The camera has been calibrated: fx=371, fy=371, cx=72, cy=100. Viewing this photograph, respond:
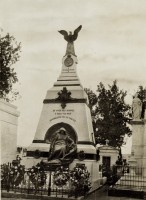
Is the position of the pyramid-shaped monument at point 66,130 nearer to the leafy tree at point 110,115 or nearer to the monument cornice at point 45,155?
the monument cornice at point 45,155

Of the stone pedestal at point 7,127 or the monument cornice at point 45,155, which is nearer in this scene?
the stone pedestal at point 7,127

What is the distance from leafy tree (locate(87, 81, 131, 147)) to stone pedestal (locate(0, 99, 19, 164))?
2569cm

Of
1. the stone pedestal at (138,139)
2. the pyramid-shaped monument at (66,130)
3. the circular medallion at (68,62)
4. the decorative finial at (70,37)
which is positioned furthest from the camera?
the decorative finial at (70,37)

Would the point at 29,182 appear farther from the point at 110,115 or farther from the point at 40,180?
the point at 110,115

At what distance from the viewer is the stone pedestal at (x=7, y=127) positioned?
12.4 metres

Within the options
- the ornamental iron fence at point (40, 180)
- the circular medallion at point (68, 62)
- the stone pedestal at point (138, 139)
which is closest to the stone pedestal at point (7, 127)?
the ornamental iron fence at point (40, 180)

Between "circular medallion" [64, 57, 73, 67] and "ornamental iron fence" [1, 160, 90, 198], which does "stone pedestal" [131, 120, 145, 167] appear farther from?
"circular medallion" [64, 57, 73, 67]

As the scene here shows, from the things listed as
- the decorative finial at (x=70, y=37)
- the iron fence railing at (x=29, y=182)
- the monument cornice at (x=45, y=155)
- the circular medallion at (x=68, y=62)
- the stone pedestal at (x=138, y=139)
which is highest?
the decorative finial at (x=70, y=37)

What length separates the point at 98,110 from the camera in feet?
134

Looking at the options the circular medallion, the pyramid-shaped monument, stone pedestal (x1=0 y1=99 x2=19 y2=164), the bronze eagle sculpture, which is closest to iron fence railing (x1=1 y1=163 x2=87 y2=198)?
stone pedestal (x1=0 y1=99 x2=19 y2=164)

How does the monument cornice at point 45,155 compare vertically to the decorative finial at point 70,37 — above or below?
below

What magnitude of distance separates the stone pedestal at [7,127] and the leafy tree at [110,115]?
25694 mm

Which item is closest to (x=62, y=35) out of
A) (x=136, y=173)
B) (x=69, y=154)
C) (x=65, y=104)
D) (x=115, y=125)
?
(x=65, y=104)

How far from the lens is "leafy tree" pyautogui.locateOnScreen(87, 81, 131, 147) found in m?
39.1
